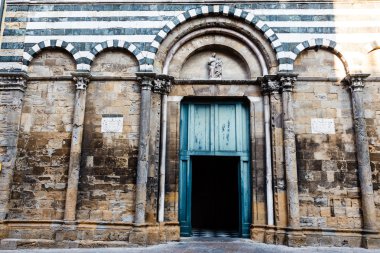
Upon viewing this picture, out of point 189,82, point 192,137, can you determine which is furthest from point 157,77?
point 192,137

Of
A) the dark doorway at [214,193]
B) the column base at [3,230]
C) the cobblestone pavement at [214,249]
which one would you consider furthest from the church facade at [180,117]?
the dark doorway at [214,193]

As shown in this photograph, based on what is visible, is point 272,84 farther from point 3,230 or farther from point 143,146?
point 3,230

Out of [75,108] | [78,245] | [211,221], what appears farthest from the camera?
[211,221]

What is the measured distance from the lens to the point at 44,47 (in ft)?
29.0

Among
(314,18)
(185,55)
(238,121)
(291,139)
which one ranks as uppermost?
(314,18)

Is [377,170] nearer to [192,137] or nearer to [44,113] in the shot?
[192,137]

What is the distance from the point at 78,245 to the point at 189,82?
490 centimetres

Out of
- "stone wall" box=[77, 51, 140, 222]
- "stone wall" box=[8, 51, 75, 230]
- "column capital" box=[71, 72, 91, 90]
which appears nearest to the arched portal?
"stone wall" box=[77, 51, 140, 222]

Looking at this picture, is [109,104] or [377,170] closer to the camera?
[377,170]

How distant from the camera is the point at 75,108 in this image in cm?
841

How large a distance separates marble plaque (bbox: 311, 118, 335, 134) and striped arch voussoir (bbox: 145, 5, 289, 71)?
1602mm

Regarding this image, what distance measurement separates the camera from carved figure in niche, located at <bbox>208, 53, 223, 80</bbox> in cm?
907

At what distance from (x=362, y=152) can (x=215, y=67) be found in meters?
4.30

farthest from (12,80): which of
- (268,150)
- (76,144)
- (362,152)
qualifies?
(362,152)
